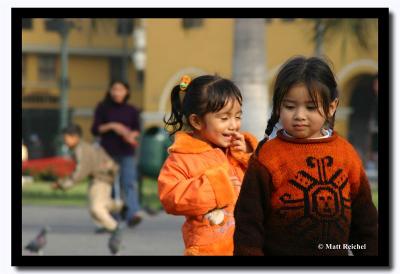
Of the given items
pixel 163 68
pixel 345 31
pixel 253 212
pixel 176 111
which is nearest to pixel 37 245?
pixel 176 111

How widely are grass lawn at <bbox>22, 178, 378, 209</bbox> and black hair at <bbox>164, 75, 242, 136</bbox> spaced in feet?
23.2

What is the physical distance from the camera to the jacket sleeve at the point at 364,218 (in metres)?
4.04

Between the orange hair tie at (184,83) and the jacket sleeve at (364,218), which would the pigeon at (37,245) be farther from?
the jacket sleeve at (364,218)

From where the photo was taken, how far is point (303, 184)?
397cm

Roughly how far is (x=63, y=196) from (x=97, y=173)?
532 centimetres

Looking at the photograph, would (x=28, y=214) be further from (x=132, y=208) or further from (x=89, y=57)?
(x=89, y=57)

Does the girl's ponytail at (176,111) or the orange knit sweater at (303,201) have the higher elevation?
the girl's ponytail at (176,111)

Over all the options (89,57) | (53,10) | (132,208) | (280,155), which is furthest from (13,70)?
(89,57)

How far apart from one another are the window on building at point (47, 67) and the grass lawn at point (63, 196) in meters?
17.4

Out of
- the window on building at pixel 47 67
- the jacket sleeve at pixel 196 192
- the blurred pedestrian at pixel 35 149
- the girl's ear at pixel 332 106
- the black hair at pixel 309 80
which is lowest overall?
the blurred pedestrian at pixel 35 149

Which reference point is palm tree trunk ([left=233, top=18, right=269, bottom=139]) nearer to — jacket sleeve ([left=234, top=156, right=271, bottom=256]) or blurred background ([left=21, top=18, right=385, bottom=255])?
blurred background ([left=21, top=18, right=385, bottom=255])

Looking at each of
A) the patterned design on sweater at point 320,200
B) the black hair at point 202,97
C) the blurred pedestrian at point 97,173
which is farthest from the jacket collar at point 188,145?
the blurred pedestrian at point 97,173

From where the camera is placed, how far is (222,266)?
520cm

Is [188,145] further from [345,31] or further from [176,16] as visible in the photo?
[345,31]
